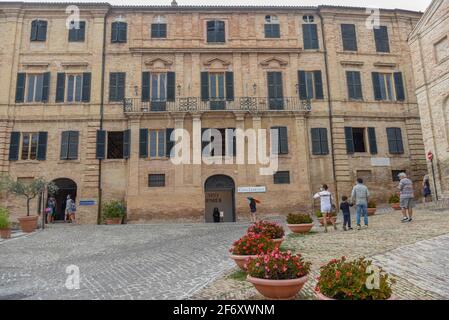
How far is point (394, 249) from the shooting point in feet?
26.6

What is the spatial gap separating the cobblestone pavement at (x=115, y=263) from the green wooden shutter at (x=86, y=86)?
9442 millimetres

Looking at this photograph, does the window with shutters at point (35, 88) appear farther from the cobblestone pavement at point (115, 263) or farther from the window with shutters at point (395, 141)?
the window with shutters at point (395, 141)

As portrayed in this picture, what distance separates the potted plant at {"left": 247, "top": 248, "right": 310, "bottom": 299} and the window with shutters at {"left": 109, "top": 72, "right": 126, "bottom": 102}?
18.7 metres

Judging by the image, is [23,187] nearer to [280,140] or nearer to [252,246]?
[280,140]

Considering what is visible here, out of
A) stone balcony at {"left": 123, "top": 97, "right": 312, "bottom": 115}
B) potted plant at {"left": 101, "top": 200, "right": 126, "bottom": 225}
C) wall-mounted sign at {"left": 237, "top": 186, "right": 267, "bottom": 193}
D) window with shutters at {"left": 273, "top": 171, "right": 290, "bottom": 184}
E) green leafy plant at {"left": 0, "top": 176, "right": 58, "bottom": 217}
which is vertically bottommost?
potted plant at {"left": 101, "top": 200, "right": 126, "bottom": 225}

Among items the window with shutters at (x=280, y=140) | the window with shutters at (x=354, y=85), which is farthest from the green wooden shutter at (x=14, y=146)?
the window with shutters at (x=354, y=85)

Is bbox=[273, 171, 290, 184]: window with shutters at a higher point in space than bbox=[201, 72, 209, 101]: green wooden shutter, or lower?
lower

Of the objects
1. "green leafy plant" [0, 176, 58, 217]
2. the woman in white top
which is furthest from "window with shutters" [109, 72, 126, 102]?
the woman in white top

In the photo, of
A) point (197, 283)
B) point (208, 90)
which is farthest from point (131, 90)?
point (197, 283)

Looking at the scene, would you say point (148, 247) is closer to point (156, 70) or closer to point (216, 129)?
point (216, 129)

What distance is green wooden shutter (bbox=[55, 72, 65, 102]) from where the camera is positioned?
845 inches

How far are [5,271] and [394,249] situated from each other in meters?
9.63

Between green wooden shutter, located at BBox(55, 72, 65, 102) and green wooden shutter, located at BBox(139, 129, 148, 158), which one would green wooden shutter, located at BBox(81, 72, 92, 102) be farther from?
green wooden shutter, located at BBox(139, 129, 148, 158)

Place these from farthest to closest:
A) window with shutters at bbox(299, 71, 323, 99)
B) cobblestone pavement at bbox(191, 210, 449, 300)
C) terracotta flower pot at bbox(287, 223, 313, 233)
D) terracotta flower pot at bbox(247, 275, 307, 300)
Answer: window with shutters at bbox(299, 71, 323, 99)
terracotta flower pot at bbox(287, 223, 313, 233)
cobblestone pavement at bbox(191, 210, 449, 300)
terracotta flower pot at bbox(247, 275, 307, 300)
